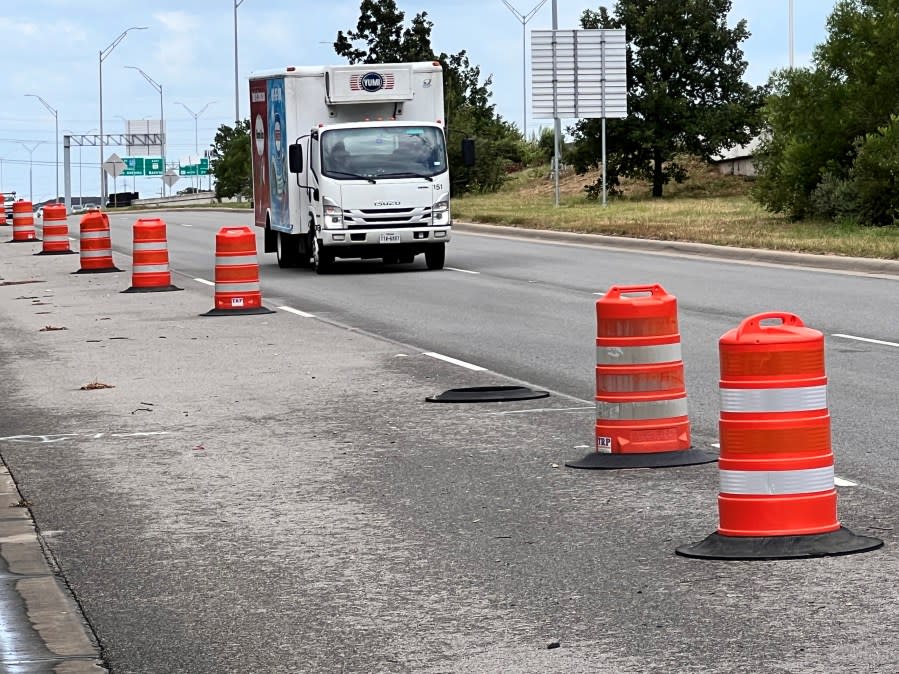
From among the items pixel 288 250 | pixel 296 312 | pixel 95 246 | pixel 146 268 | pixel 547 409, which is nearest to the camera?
pixel 547 409

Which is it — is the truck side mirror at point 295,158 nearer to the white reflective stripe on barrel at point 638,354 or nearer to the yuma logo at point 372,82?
the yuma logo at point 372,82

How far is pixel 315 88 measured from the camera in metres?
26.4

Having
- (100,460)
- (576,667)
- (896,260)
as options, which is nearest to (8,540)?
(100,460)

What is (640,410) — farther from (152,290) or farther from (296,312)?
(152,290)

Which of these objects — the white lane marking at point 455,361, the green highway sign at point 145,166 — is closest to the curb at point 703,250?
the white lane marking at point 455,361

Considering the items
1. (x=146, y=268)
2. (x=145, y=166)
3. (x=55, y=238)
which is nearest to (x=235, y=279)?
(x=146, y=268)

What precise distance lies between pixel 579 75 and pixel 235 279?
30.8 metres

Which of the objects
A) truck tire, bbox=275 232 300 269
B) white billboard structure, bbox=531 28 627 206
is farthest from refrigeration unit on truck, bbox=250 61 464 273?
white billboard structure, bbox=531 28 627 206

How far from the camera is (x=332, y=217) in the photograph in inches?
1011

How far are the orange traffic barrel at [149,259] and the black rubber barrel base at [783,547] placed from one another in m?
17.1

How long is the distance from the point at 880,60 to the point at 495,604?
26.7 meters

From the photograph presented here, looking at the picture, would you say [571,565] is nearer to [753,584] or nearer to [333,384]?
[753,584]

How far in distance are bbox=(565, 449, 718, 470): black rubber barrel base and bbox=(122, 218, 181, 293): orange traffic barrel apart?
14801 millimetres

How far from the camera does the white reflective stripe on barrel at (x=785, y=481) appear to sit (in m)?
6.86
